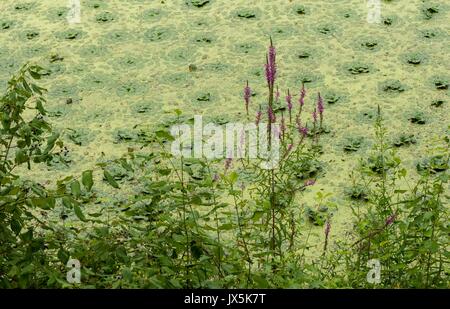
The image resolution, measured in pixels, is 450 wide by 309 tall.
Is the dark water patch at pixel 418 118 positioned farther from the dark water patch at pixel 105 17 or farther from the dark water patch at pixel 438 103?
the dark water patch at pixel 105 17

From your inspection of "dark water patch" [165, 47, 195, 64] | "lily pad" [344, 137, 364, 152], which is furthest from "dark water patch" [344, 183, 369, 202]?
"dark water patch" [165, 47, 195, 64]

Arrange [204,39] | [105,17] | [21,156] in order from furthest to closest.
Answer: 1. [105,17]
2. [204,39]
3. [21,156]

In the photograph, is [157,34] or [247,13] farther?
[247,13]

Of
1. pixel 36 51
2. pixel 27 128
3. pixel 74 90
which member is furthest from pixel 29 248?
pixel 36 51

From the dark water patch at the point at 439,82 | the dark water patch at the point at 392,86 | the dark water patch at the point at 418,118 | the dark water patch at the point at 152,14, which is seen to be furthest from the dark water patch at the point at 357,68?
the dark water patch at the point at 152,14

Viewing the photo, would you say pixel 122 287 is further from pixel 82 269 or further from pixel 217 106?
pixel 217 106

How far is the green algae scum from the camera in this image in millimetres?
2354

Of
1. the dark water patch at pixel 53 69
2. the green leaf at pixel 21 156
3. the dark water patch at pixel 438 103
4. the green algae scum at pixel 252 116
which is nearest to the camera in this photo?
the green leaf at pixel 21 156

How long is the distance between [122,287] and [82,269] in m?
0.10

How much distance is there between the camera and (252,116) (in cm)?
353

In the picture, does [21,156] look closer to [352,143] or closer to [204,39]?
[352,143]

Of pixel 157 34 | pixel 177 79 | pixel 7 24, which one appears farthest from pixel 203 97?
pixel 7 24

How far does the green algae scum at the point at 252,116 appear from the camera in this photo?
2.35 metres

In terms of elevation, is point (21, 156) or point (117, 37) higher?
point (21, 156)
